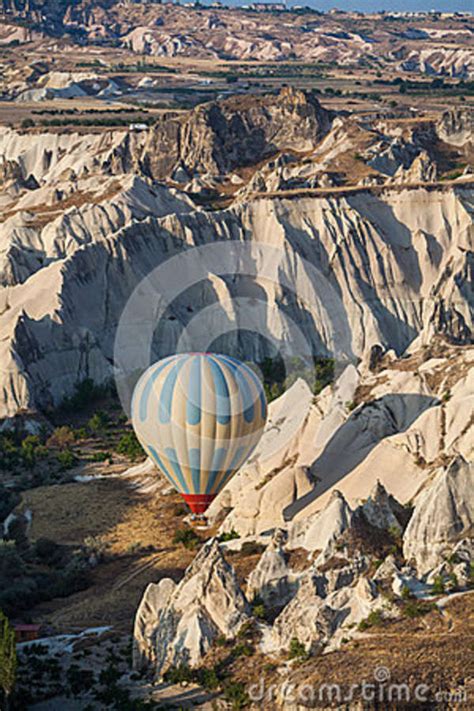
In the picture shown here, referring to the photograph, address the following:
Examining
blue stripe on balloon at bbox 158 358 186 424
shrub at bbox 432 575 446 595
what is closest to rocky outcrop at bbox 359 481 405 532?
shrub at bbox 432 575 446 595

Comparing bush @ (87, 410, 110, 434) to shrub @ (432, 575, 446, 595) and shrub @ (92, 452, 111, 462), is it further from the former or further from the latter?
shrub @ (432, 575, 446, 595)

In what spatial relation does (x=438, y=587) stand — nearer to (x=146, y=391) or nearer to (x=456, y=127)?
(x=146, y=391)

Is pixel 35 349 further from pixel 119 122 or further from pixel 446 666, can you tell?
pixel 119 122

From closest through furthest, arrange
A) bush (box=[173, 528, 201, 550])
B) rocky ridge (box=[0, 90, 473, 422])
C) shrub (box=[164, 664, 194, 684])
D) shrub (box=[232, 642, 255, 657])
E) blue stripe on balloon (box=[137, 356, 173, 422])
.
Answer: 1. shrub (box=[232, 642, 255, 657])
2. shrub (box=[164, 664, 194, 684])
3. bush (box=[173, 528, 201, 550])
4. blue stripe on balloon (box=[137, 356, 173, 422])
5. rocky ridge (box=[0, 90, 473, 422])

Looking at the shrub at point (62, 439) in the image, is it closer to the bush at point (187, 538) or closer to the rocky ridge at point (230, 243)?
the rocky ridge at point (230, 243)

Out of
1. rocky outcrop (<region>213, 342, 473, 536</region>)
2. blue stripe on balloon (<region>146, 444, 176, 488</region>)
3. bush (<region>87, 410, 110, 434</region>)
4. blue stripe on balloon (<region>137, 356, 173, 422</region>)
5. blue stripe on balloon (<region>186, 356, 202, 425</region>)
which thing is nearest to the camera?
rocky outcrop (<region>213, 342, 473, 536</region>)

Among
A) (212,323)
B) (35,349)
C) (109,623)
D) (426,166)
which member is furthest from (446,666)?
(426,166)

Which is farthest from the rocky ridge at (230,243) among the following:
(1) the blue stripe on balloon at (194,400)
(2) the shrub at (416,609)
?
(2) the shrub at (416,609)

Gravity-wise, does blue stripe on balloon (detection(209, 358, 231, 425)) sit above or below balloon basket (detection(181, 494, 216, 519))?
above

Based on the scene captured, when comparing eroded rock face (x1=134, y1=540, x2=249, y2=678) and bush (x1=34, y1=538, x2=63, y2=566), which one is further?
bush (x1=34, y1=538, x2=63, y2=566)
